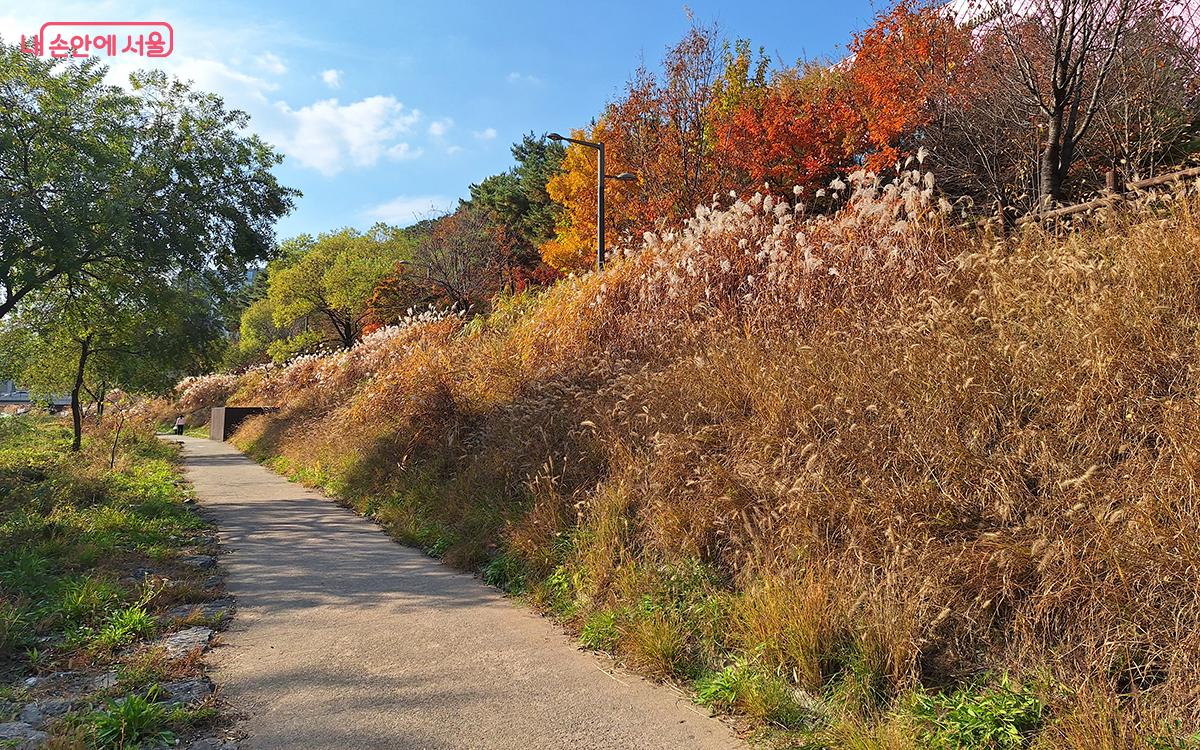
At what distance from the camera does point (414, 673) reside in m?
3.94

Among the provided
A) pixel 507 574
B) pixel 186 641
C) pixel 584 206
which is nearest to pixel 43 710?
pixel 186 641

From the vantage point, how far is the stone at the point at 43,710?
3.30 metres

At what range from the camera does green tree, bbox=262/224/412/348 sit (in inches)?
1642

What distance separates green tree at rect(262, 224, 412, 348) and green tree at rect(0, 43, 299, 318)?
26237mm

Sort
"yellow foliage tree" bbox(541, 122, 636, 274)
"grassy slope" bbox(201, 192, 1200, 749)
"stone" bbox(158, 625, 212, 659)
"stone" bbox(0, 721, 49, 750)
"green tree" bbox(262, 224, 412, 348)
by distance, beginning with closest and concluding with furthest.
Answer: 1. "grassy slope" bbox(201, 192, 1200, 749)
2. "stone" bbox(0, 721, 49, 750)
3. "stone" bbox(158, 625, 212, 659)
4. "yellow foliage tree" bbox(541, 122, 636, 274)
5. "green tree" bbox(262, 224, 412, 348)

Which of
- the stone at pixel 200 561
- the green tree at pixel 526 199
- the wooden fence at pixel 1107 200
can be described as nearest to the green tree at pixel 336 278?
the green tree at pixel 526 199

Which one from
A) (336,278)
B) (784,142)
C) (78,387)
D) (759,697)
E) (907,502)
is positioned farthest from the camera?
(336,278)

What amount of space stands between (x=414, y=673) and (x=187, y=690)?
1164mm

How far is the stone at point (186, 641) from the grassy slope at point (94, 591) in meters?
0.15

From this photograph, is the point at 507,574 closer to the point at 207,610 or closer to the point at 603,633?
the point at 603,633

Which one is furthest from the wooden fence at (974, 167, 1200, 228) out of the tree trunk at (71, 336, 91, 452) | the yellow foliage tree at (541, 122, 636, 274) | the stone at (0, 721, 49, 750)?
the tree trunk at (71, 336, 91, 452)

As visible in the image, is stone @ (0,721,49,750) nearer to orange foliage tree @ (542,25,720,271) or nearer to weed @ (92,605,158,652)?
weed @ (92,605,158,652)

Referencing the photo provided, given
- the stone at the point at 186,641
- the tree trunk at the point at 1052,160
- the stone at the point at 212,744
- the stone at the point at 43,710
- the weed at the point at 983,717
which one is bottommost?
the stone at the point at 186,641

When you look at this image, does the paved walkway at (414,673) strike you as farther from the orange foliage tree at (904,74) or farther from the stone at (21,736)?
the orange foliage tree at (904,74)
